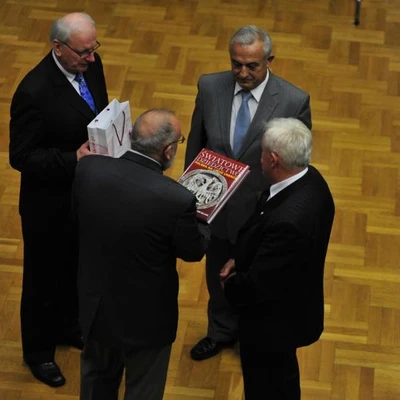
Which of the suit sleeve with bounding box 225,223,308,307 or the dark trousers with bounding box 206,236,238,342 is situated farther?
the dark trousers with bounding box 206,236,238,342

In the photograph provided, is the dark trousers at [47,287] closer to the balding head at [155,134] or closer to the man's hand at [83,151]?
the man's hand at [83,151]

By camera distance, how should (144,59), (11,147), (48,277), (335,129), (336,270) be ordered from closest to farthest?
(11,147) → (48,277) → (336,270) → (335,129) → (144,59)

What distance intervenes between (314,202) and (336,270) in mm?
1666

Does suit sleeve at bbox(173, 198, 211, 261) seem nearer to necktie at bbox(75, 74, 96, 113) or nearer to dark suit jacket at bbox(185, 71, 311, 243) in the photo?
dark suit jacket at bbox(185, 71, 311, 243)

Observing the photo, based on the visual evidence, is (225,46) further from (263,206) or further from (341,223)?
(263,206)

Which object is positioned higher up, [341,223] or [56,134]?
[56,134]

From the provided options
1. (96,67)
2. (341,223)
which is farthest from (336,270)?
(96,67)

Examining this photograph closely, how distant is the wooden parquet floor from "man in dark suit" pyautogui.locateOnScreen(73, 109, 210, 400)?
893mm

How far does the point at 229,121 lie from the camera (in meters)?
4.11

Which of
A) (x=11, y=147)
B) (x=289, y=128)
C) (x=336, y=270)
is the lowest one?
(x=336, y=270)

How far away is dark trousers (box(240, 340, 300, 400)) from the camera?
12.5ft

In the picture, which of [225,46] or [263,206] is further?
[225,46]

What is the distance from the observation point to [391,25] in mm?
7188

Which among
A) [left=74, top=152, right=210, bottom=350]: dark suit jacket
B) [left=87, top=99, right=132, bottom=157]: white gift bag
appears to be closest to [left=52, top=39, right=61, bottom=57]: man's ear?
[left=87, top=99, right=132, bottom=157]: white gift bag
